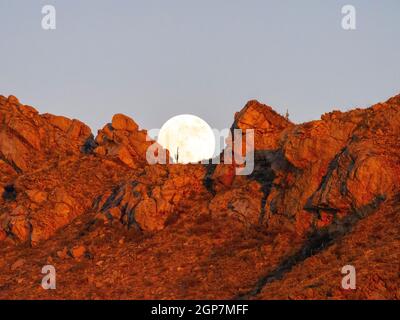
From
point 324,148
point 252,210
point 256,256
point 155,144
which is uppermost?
point 155,144

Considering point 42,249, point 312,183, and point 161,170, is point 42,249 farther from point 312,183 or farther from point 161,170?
point 312,183

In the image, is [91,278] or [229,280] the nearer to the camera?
[229,280]

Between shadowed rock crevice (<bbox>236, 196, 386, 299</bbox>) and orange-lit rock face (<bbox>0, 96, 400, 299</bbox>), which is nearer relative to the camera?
orange-lit rock face (<bbox>0, 96, 400, 299</bbox>)

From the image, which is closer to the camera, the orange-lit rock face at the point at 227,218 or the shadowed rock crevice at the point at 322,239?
the orange-lit rock face at the point at 227,218

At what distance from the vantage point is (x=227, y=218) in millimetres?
45875

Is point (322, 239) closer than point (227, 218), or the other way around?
point (322, 239)

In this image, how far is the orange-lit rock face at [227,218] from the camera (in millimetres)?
36875

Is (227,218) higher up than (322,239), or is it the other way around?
(227,218)

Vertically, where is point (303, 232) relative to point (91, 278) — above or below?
above

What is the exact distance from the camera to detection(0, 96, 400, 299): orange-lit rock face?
3688 centimetres

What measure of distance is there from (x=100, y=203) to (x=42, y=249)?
243 inches
